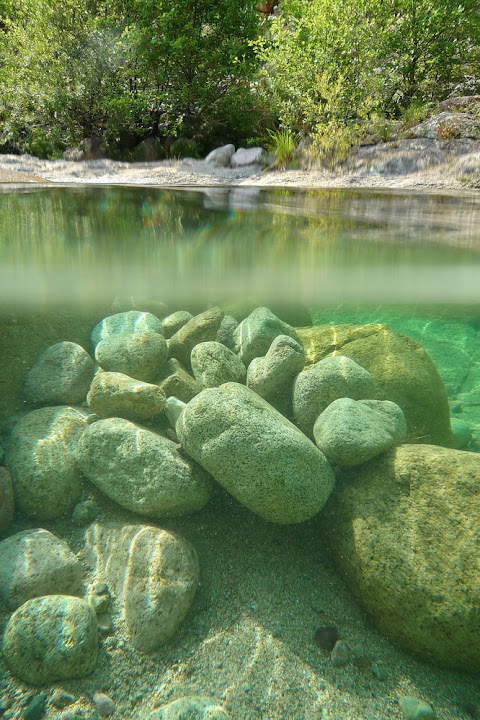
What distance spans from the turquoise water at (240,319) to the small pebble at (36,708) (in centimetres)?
3

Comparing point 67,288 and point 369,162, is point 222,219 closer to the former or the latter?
point 67,288

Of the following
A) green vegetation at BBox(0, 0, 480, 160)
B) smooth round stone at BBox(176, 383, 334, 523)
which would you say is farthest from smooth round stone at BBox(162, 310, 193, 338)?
green vegetation at BBox(0, 0, 480, 160)

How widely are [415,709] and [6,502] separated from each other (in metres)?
2.69

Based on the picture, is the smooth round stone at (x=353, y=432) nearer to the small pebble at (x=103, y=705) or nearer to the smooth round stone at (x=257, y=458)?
the smooth round stone at (x=257, y=458)

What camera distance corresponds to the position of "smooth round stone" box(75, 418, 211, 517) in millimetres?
2672

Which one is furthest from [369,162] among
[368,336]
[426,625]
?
[426,625]

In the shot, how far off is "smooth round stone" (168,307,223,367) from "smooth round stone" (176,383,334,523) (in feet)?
4.22

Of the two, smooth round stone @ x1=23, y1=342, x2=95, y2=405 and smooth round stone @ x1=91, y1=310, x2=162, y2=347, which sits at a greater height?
smooth round stone @ x1=91, y1=310, x2=162, y2=347

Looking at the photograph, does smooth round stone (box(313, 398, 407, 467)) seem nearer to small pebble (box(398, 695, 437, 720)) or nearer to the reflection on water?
small pebble (box(398, 695, 437, 720))

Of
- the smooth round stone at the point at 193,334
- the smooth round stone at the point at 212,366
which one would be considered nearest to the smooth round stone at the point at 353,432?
the smooth round stone at the point at 212,366

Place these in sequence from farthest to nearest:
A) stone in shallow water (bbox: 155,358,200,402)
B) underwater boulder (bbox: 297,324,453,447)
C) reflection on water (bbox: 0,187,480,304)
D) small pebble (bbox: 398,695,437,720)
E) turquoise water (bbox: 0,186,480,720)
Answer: reflection on water (bbox: 0,187,480,304) → underwater boulder (bbox: 297,324,453,447) → stone in shallow water (bbox: 155,358,200,402) → turquoise water (bbox: 0,186,480,720) → small pebble (bbox: 398,695,437,720)

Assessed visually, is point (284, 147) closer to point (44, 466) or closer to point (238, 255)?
point (238, 255)

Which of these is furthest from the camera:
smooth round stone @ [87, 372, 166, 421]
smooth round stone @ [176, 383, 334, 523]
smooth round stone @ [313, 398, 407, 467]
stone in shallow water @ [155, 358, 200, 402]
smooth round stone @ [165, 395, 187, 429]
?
stone in shallow water @ [155, 358, 200, 402]

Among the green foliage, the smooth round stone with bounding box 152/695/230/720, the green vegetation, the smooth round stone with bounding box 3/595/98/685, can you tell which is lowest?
the smooth round stone with bounding box 152/695/230/720
